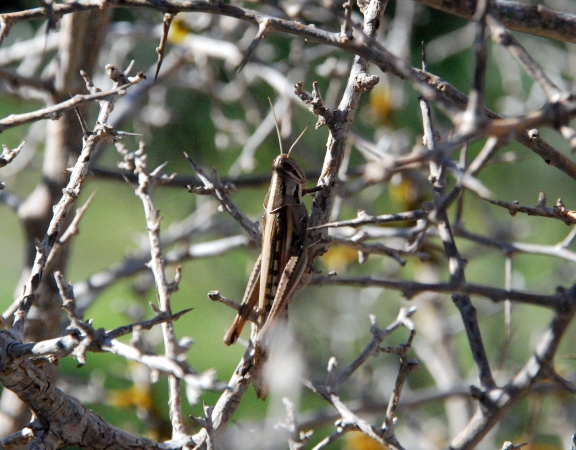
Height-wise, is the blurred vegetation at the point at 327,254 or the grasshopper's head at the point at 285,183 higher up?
the blurred vegetation at the point at 327,254

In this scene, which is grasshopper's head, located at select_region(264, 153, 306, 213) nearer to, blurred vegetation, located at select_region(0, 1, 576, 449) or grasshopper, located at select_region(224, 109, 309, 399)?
grasshopper, located at select_region(224, 109, 309, 399)

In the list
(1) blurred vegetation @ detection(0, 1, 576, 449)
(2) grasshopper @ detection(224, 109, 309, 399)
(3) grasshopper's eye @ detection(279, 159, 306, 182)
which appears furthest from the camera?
(1) blurred vegetation @ detection(0, 1, 576, 449)

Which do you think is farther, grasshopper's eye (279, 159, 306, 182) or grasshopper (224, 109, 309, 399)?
grasshopper's eye (279, 159, 306, 182)

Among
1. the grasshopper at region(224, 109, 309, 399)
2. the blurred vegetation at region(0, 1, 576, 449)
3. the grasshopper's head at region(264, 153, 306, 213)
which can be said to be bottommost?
the grasshopper at region(224, 109, 309, 399)

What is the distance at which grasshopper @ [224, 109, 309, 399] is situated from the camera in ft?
4.66

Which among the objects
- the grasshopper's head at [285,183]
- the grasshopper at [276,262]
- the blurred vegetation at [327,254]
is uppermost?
the blurred vegetation at [327,254]

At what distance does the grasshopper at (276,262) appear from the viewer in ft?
4.66

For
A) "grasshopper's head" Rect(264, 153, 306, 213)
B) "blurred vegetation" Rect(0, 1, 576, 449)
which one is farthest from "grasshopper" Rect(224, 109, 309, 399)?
"blurred vegetation" Rect(0, 1, 576, 449)

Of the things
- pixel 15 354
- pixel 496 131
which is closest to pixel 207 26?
pixel 15 354

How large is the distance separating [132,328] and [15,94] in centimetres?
214

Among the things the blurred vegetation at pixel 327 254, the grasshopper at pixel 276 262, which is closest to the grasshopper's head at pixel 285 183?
the grasshopper at pixel 276 262

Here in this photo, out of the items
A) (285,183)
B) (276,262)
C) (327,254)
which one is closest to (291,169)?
(285,183)

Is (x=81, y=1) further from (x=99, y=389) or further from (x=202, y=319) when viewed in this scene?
(x=202, y=319)

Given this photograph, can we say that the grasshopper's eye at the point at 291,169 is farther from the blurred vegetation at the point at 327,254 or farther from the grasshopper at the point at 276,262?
the blurred vegetation at the point at 327,254
